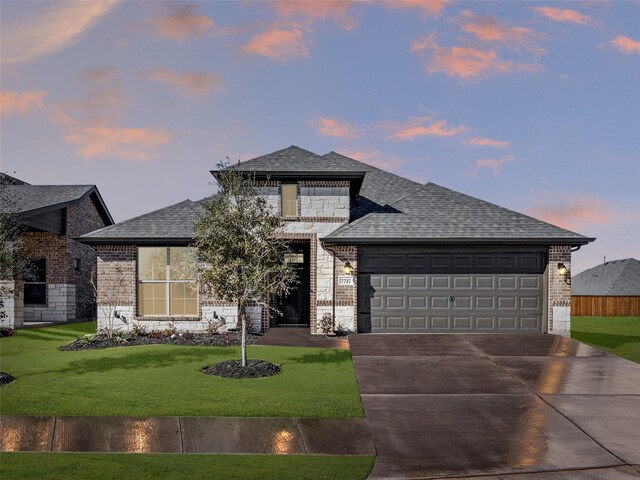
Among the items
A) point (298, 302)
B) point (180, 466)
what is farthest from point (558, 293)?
point (180, 466)

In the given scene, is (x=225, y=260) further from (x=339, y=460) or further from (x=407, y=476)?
(x=407, y=476)

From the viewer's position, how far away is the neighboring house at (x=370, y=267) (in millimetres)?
17500

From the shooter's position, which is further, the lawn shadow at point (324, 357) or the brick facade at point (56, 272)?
the brick facade at point (56, 272)

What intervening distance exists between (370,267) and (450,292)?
2842mm

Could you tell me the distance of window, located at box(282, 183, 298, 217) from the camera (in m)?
18.1

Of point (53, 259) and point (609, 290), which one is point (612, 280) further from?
point (53, 259)

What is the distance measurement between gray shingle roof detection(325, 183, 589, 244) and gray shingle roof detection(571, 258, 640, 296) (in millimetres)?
24819

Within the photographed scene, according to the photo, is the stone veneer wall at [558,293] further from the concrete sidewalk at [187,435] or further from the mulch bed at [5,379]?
the mulch bed at [5,379]

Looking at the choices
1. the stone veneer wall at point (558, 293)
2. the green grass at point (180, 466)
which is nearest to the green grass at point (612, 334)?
the stone veneer wall at point (558, 293)

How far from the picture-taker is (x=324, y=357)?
533 inches

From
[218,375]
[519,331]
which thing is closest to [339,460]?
[218,375]

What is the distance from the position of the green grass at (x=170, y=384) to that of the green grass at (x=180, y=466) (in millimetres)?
1699

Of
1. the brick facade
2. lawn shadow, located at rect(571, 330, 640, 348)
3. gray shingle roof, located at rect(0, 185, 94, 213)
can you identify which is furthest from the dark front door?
gray shingle roof, located at rect(0, 185, 94, 213)

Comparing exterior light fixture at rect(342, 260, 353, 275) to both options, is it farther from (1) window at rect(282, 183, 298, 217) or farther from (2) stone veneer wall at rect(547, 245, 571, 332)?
(2) stone veneer wall at rect(547, 245, 571, 332)
